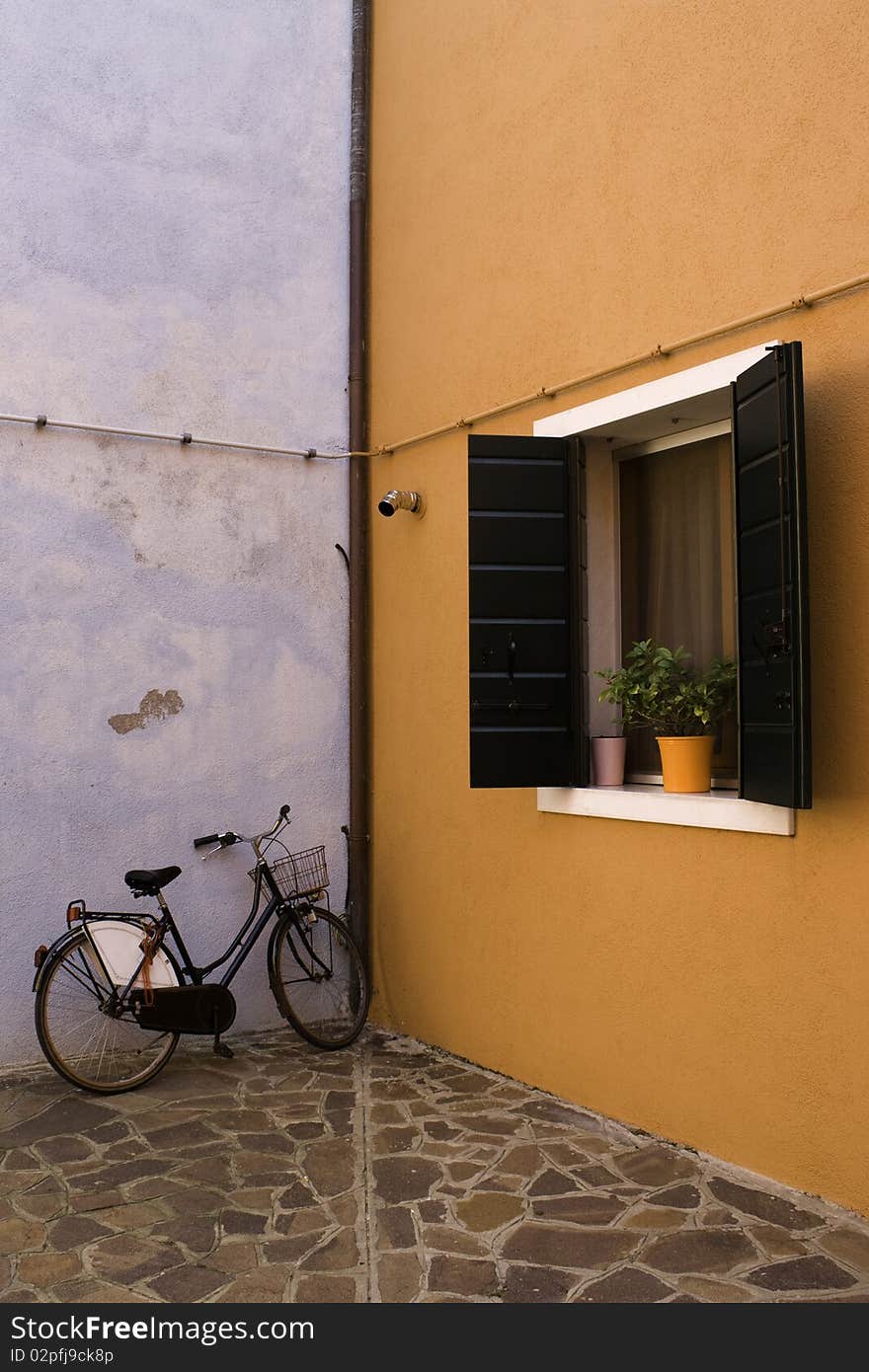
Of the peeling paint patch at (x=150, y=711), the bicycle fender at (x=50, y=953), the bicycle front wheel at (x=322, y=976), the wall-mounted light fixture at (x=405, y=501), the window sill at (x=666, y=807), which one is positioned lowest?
the bicycle front wheel at (x=322, y=976)

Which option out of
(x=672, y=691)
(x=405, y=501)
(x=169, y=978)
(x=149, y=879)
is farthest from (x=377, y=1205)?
(x=405, y=501)

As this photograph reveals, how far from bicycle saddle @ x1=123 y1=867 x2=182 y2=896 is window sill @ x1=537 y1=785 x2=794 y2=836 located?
184 cm

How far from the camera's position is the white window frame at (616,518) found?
4711 mm

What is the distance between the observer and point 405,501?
653 centimetres

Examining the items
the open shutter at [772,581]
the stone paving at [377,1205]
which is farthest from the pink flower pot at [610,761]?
the stone paving at [377,1205]

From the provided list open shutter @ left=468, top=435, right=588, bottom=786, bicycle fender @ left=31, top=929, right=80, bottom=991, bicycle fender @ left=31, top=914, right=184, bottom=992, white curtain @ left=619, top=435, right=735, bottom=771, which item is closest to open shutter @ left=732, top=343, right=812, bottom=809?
white curtain @ left=619, top=435, right=735, bottom=771

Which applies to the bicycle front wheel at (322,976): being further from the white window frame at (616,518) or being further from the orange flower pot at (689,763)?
the orange flower pot at (689,763)

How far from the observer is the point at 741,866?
4660mm

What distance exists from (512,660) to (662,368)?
4.71 feet

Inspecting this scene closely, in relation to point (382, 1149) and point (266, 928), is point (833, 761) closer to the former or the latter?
point (382, 1149)

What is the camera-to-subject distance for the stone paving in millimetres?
3713

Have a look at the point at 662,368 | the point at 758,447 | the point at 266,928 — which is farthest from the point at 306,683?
the point at 758,447

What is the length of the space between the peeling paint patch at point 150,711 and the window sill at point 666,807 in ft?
6.88

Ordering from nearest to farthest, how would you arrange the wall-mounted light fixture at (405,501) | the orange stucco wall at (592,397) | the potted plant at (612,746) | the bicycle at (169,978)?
1. the orange stucco wall at (592,397)
2. the potted plant at (612,746)
3. the bicycle at (169,978)
4. the wall-mounted light fixture at (405,501)
